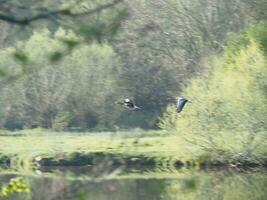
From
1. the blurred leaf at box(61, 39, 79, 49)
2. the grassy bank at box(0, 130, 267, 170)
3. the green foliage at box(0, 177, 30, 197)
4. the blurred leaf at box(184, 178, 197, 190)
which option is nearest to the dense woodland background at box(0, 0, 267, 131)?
the grassy bank at box(0, 130, 267, 170)

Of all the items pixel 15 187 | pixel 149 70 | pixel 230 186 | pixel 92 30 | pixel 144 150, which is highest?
pixel 92 30

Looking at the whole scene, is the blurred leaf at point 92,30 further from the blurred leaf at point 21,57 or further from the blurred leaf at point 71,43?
the blurred leaf at point 21,57

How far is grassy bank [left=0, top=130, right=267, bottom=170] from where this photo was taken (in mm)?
28672

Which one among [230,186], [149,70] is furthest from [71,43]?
[149,70]

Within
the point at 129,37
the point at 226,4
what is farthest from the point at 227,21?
the point at 129,37

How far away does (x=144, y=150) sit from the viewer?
32469 millimetres

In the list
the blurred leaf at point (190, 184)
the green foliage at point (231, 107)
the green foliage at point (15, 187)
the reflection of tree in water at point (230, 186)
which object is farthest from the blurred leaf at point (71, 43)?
the green foliage at point (231, 107)

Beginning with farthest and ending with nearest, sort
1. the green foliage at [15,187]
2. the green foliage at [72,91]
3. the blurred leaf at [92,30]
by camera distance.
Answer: the green foliage at [72,91], the green foliage at [15,187], the blurred leaf at [92,30]

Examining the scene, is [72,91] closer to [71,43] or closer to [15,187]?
[15,187]

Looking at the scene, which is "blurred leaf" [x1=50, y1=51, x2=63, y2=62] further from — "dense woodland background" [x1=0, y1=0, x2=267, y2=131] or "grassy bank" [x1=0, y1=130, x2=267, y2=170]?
"dense woodland background" [x1=0, y1=0, x2=267, y2=131]

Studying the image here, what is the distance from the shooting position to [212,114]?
94.6ft

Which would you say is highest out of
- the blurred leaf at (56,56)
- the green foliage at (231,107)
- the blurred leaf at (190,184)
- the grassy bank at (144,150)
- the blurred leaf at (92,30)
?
the blurred leaf at (92,30)

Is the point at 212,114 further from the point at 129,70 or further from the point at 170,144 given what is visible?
the point at 129,70

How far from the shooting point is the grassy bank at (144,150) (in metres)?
28.7
